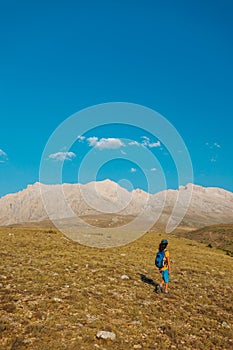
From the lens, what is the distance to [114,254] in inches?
1071

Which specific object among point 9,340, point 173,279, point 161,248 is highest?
point 161,248

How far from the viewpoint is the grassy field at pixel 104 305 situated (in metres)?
10.6

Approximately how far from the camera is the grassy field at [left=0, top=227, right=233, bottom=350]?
1061 cm

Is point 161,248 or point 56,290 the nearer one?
point 56,290

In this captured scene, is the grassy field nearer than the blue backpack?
Yes

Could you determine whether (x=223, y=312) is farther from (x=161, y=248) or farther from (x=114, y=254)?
(x=114, y=254)

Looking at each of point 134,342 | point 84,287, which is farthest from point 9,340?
point 84,287

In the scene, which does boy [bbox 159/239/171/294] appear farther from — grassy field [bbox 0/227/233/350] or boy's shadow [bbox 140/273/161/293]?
grassy field [bbox 0/227/233/350]

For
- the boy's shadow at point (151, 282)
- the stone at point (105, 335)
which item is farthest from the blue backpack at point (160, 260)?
the stone at point (105, 335)

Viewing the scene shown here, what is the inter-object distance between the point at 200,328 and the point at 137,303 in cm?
318

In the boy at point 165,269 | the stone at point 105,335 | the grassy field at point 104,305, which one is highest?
the boy at point 165,269

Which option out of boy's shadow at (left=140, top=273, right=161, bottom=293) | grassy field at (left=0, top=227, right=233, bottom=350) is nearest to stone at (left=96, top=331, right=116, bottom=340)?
grassy field at (left=0, top=227, right=233, bottom=350)

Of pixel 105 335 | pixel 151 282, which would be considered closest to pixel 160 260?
pixel 151 282

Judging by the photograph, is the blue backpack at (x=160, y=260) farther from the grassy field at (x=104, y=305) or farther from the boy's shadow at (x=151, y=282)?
the grassy field at (x=104, y=305)
